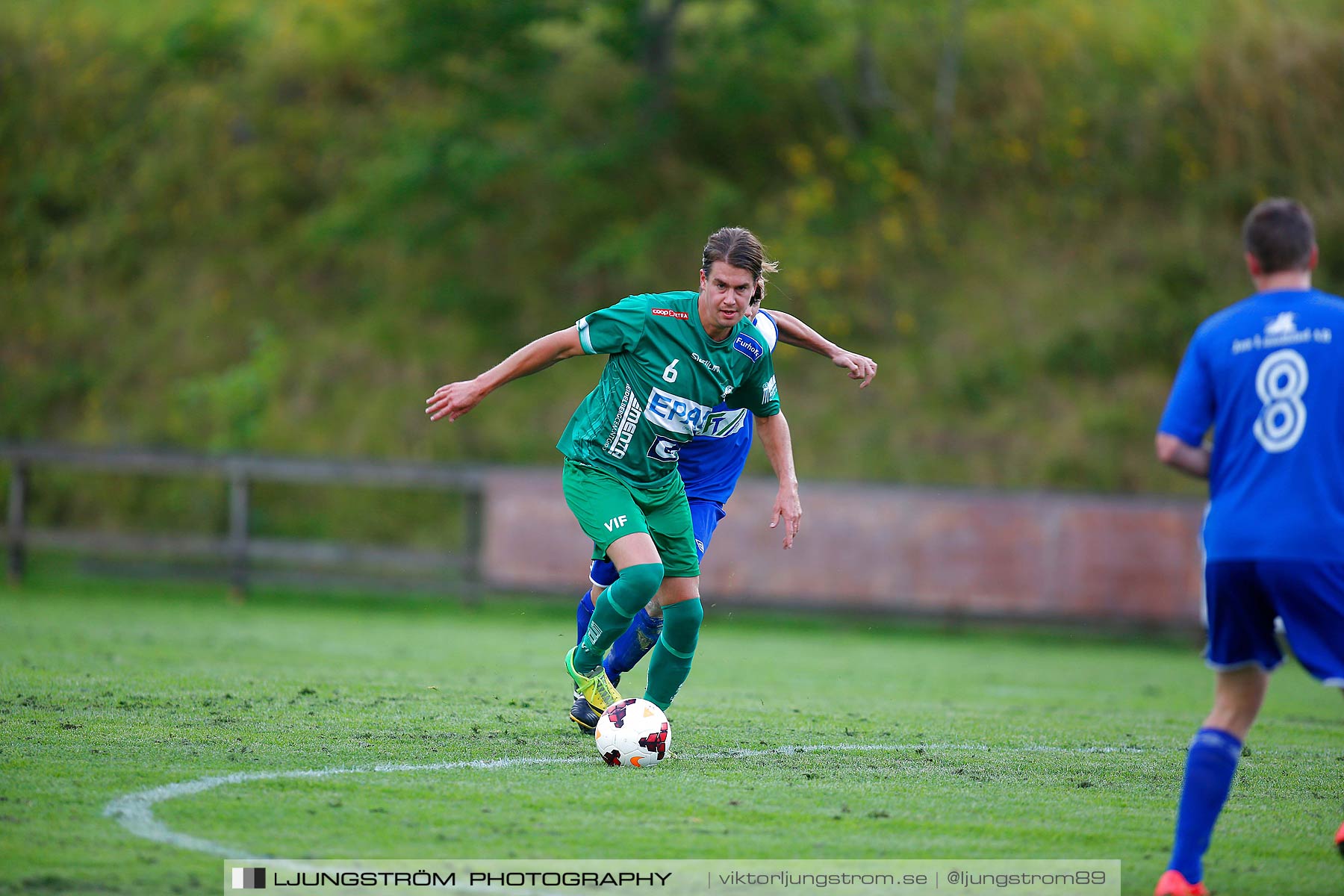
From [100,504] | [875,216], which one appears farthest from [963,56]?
[100,504]

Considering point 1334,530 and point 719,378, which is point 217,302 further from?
point 1334,530

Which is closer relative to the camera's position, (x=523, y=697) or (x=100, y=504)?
(x=523, y=697)

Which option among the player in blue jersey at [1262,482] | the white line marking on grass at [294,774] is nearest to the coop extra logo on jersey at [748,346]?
the white line marking on grass at [294,774]

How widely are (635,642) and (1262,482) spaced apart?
3341 millimetres

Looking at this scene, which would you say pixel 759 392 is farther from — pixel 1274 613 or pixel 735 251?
pixel 1274 613

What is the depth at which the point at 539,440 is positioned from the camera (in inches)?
750

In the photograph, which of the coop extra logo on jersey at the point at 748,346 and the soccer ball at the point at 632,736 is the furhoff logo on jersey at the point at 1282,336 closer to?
the coop extra logo on jersey at the point at 748,346

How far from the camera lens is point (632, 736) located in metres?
5.31

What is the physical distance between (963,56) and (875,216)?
3476mm

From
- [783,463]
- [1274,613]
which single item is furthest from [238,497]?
[1274,613]

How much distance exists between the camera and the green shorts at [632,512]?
5664mm

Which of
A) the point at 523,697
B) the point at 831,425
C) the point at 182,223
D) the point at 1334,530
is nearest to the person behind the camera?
the point at 1334,530

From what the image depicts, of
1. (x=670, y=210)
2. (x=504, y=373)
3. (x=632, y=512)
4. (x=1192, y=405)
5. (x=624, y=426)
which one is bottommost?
(x=632, y=512)

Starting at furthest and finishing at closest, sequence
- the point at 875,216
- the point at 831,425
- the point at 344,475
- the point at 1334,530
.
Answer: the point at 875,216
the point at 831,425
the point at 344,475
the point at 1334,530
